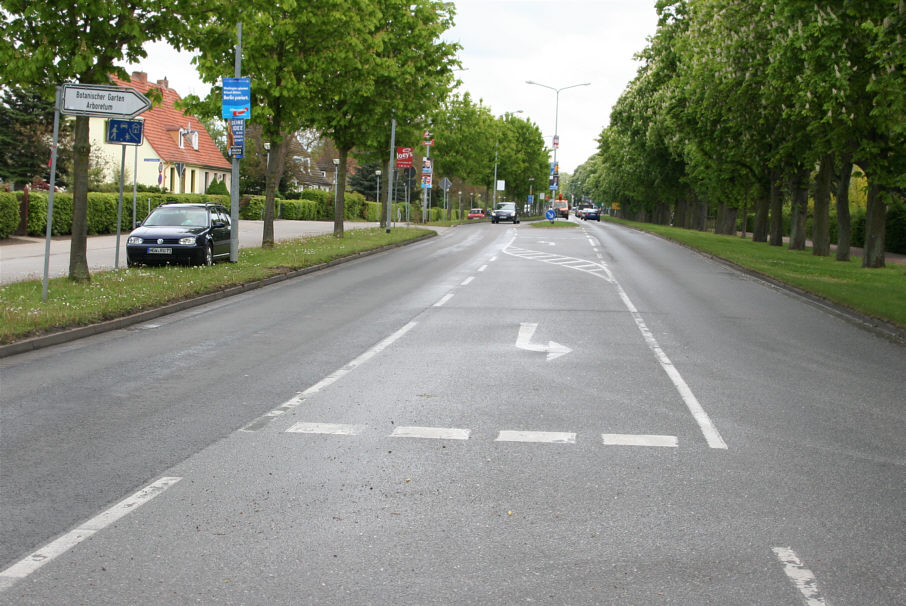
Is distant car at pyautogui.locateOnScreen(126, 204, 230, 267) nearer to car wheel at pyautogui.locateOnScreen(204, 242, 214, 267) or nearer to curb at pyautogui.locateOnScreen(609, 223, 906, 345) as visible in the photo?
car wheel at pyautogui.locateOnScreen(204, 242, 214, 267)

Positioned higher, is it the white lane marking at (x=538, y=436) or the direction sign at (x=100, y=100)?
the direction sign at (x=100, y=100)

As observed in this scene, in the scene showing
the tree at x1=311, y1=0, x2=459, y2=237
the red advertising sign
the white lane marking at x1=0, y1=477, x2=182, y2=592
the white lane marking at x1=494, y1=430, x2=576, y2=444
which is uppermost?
the tree at x1=311, y1=0, x2=459, y2=237

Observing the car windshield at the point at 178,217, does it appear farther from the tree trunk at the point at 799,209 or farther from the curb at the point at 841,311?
the tree trunk at the point at 799,209

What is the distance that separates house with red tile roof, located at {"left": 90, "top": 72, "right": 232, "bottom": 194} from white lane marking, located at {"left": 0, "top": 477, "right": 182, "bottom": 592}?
49.3 m

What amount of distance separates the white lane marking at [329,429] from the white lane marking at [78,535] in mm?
1355

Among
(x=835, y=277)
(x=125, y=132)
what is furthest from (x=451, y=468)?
(x=835, y=277)

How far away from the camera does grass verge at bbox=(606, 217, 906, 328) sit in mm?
15434

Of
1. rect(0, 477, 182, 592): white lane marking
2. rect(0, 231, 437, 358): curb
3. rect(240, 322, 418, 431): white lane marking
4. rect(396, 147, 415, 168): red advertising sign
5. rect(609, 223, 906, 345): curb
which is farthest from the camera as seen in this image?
rect(396, 147, 415, 168): red advertising sign

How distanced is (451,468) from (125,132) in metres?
13.5

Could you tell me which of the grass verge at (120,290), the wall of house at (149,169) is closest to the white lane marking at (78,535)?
the grass verge at (120,290)

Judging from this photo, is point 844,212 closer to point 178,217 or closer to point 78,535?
point 178,217

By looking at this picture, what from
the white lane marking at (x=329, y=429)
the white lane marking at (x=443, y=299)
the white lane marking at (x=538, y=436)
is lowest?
the white lane marking at (x=329, y=429)

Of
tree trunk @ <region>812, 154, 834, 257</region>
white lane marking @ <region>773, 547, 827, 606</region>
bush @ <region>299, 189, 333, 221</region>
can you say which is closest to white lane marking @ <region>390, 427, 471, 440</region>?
white lane marking @ <region>773, 547, 827, 606</region>

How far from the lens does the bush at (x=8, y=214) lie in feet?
83.9
